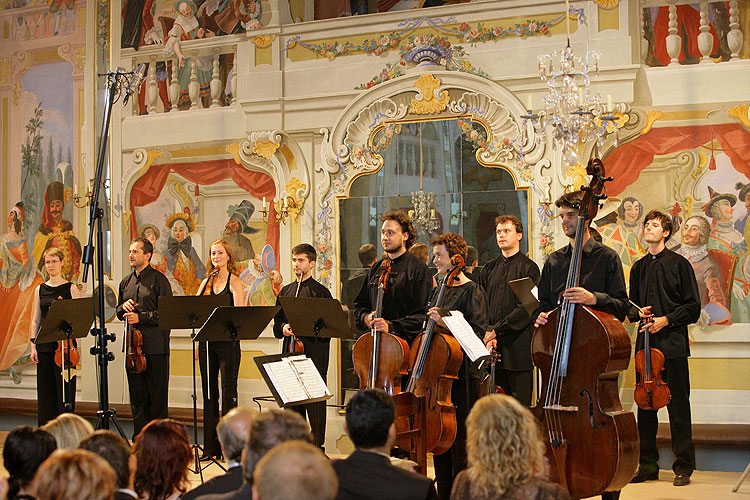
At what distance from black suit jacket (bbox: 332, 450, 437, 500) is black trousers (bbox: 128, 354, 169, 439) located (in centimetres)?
430

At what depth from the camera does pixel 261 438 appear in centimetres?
253

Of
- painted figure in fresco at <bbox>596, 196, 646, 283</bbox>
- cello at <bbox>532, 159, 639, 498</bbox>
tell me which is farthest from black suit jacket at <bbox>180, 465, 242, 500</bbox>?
painted figure in fresco at <bbox>596, 196, 646, 283</bbox>

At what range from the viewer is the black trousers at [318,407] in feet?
19.7

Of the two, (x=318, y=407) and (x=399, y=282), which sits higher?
(x=399, y=282)

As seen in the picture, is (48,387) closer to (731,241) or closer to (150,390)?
(150,390)

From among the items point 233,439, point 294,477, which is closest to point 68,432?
point 233,439

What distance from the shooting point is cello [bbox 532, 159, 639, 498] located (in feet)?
12.4

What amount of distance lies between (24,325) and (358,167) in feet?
13.4

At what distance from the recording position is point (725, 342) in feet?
21.5

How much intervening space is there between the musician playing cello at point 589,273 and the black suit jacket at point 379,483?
1717 millimetres

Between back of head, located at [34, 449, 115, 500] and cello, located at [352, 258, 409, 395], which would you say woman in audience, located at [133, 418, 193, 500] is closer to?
back of head, located at [34, 449, 115, 500]

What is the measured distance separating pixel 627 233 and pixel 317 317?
2889 mm

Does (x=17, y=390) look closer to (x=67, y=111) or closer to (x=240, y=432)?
(x=67, y=111)

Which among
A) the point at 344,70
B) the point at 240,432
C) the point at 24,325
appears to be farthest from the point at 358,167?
the point at 240,432
